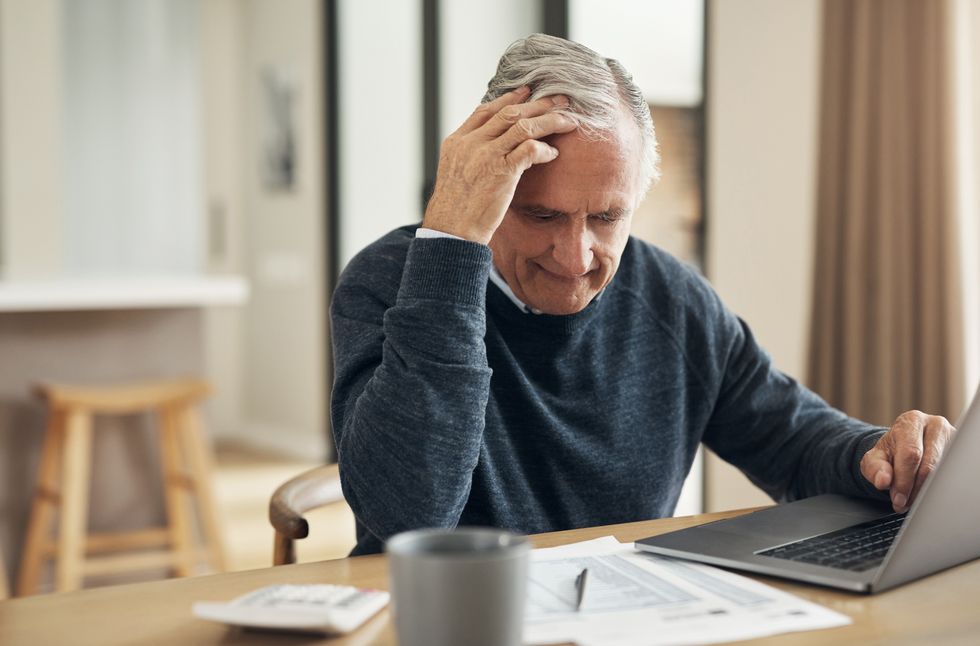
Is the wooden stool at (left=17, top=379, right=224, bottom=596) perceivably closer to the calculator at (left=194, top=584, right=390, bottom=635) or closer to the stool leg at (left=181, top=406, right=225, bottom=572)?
the stool leg at (left=181, top=406, right=225, bottom=572)

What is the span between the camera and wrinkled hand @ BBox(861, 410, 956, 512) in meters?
1.12

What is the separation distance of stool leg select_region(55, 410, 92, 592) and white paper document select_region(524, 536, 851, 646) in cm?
233

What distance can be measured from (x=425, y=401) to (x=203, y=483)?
7.51 feet

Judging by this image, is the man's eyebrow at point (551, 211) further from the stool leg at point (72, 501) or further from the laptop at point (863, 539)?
the stool leg at point (72, 501)

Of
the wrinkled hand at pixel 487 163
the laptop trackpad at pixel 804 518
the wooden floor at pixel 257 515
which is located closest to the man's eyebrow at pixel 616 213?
the wrinkled hand at pixel 487 163

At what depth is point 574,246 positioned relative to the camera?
1.24 m

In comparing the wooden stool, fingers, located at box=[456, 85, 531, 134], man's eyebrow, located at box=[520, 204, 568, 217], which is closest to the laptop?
man's eyebrow, located at box=[520, 204, 568, 217]

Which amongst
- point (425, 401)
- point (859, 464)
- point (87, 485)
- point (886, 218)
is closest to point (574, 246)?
point (425, 401)

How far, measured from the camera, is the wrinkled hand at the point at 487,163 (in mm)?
1129

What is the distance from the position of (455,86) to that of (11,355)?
2.46m

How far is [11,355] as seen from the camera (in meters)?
3.08

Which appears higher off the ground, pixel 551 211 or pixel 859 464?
pixel 551 211

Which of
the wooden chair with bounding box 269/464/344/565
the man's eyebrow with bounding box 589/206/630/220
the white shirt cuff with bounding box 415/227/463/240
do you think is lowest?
the wooden chair with bounding box 269/464/344/565

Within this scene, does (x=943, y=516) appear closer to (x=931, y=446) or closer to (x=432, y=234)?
(x=931, y=446)
